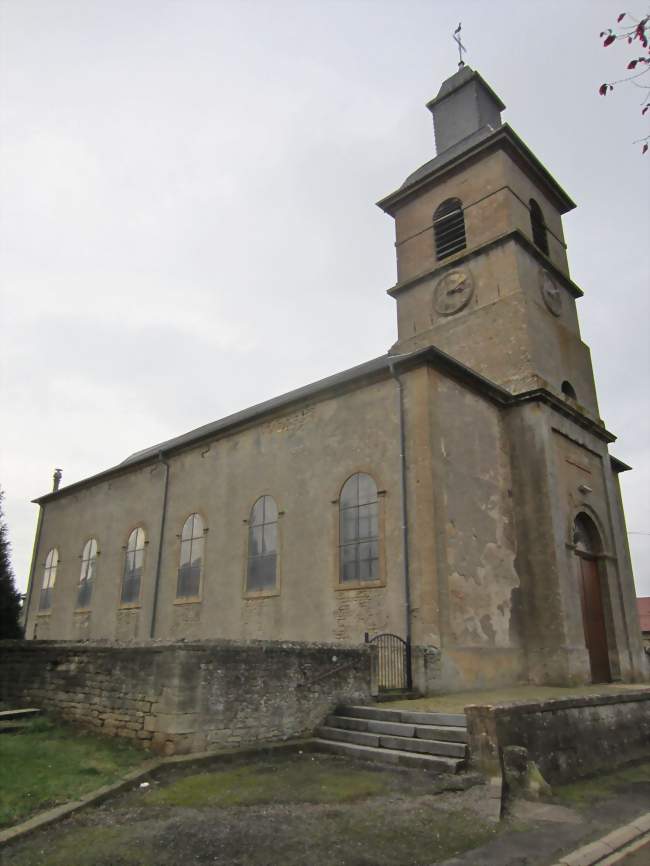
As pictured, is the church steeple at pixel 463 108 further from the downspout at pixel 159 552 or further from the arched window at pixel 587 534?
the downspout at pixel 159 552

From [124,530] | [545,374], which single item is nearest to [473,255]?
[545,374]

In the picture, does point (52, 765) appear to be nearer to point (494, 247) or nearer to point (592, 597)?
point (592, 597)

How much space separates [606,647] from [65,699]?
12.1m

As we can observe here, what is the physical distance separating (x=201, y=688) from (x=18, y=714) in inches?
151

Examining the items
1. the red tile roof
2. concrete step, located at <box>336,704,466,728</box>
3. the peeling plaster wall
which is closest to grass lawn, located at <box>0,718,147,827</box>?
concrete step, located at <box>336,704,466,728</box>

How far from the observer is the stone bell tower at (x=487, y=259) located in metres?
16.4

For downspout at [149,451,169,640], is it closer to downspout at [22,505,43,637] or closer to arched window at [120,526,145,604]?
arched window at [120,526,145,604]

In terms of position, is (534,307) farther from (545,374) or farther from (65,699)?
(65,699)

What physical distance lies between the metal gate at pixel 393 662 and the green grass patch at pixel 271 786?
3.59m

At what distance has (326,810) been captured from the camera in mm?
6004

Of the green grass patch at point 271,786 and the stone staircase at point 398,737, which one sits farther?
the stone staircase at point 398,737

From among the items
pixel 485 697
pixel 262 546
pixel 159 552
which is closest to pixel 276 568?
pixel 262 546

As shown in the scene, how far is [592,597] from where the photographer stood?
50.9 feet

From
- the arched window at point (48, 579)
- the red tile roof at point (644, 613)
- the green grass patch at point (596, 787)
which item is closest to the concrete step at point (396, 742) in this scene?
the green grass patch at point (596, 787)
